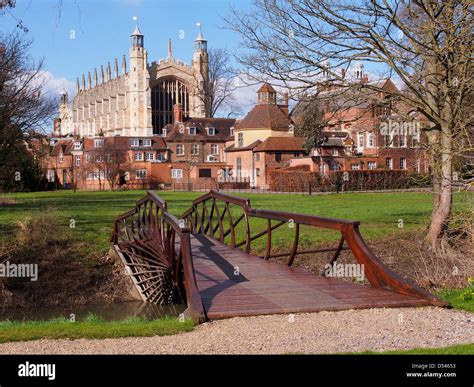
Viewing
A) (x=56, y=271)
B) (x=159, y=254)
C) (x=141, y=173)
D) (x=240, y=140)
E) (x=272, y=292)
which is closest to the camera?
(x=272, y=292)

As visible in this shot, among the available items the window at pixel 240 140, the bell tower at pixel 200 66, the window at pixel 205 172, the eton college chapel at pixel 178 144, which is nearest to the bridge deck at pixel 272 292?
the eton college chapel at pixel 178 144

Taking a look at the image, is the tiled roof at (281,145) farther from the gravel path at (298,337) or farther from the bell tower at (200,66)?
the gravel path at (298,337)

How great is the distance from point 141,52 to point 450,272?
3869 inches

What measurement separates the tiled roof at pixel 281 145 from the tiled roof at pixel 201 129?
18195 millimetres

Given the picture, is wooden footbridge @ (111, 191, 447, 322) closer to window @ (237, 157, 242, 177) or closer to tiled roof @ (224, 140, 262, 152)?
tiled roof @ (224, 140, 262, 152)

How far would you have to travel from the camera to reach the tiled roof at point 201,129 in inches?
3285

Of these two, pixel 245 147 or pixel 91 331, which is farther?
pixel 245 147

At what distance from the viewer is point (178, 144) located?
82.9 m

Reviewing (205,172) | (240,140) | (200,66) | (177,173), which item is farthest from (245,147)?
(200,66)

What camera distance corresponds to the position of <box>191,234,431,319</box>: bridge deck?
9219 mm

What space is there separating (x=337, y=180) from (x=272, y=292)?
45.3 meters

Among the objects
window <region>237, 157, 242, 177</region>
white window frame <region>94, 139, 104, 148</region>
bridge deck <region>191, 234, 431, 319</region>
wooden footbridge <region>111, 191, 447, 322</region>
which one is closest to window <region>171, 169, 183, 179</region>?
window <region>237, 157, 242, 177</region>

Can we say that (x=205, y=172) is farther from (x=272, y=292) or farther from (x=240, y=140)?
(x=272, y=292)

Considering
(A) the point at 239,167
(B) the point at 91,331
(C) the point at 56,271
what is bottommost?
(C) the point at 56,271
